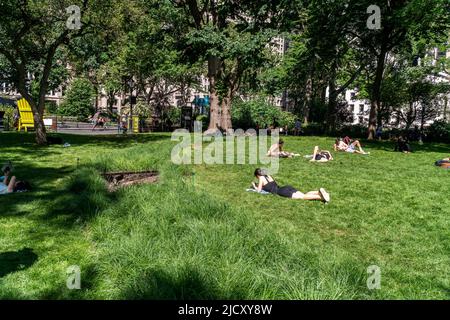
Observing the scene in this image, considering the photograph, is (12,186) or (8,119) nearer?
(12,186)

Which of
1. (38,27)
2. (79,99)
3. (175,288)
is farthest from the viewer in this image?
(79,99)

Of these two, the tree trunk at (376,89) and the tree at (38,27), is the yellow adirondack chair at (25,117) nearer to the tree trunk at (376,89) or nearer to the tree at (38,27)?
the tree at (38,27)

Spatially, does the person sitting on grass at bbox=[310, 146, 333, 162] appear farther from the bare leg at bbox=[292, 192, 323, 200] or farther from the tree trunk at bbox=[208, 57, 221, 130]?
the tree trunk at bbox=[208, 57, 221, 130]

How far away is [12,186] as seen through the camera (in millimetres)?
9984

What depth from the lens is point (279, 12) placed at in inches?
1029

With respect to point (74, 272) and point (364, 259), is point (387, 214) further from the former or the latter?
point (74, 272)

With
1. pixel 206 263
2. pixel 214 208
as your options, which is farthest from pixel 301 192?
pixel 206 263

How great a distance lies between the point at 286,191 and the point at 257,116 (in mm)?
28586

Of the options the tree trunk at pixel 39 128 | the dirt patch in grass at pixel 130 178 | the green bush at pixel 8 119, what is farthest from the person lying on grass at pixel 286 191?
the green bush at pixel 8 119

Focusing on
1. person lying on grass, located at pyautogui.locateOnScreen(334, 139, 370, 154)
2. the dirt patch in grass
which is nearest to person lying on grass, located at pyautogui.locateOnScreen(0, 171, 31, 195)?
the dirt patch in grass

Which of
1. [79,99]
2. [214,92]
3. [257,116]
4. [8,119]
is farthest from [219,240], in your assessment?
[79,99]

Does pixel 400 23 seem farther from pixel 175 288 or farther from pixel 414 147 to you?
pixel 175 288

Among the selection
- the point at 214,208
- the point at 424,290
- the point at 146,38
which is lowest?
the point at 424,290
